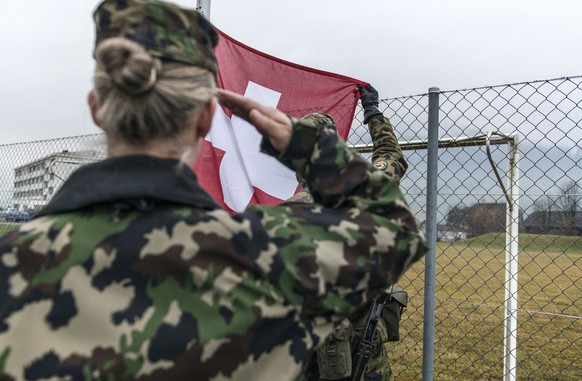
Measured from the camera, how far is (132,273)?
904 millimetres

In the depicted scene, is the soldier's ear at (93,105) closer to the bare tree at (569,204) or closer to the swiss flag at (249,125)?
the swiss flag at (249,125)

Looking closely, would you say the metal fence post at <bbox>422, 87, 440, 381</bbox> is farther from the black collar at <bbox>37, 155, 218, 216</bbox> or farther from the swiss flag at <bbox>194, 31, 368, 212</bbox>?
the black collar at <bbox>37, 155, 218, 216</bbox>

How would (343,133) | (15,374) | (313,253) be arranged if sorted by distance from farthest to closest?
(343,133) < (313,253) < (15,374)

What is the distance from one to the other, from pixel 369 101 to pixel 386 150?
462mm

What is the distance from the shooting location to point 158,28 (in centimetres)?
94

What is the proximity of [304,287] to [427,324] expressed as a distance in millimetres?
1558

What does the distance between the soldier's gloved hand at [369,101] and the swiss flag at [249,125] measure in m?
0.06

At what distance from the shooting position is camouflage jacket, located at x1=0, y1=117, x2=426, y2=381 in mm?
892

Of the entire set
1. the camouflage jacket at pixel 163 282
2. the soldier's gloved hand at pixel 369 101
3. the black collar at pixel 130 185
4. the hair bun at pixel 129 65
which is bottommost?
the camouflage jacket at pixel 163 282

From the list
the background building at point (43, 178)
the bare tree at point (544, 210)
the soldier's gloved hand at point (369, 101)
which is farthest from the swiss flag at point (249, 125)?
the bare tree at point (544, 210)

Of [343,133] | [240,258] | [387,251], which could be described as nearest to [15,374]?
[240,258]

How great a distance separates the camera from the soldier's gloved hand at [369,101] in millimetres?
2619

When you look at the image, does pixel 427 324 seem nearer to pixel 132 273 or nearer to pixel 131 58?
pixel 132 273

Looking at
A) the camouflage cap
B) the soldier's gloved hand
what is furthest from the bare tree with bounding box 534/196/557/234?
the camouflage cap
